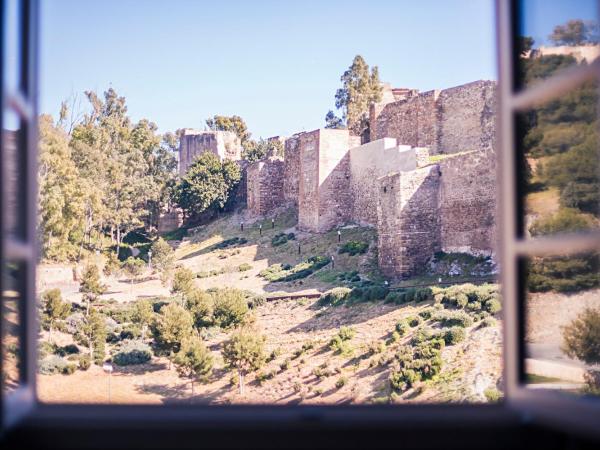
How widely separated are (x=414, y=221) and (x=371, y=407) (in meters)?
15.6

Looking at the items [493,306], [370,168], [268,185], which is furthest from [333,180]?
[493,306]

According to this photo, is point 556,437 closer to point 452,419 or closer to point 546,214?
point 452,419

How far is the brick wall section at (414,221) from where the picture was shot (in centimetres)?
1705

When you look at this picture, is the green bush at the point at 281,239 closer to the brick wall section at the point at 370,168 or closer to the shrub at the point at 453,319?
the brick wall section at the point at 370,168

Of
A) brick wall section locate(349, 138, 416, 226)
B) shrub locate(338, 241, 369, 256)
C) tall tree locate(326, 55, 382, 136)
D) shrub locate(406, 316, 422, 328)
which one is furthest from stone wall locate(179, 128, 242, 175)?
A: shrub locate(406, 316, 422, 328)

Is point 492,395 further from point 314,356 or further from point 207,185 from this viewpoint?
point 207,185

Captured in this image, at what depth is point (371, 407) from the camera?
171 cm

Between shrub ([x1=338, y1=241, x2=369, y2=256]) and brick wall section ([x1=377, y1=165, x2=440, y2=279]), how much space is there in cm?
258

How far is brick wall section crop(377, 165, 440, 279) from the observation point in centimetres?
1705

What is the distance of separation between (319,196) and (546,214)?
20096mm

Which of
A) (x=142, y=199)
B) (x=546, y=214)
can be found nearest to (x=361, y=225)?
(x=142, y=199)

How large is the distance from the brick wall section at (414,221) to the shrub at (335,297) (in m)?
1.50

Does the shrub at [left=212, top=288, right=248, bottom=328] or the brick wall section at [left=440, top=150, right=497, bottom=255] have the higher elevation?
the brick wall section at [left=440, top=150, right=497, bottom=255]

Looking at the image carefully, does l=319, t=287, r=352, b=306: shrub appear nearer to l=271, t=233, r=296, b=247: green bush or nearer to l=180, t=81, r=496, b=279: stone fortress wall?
l=180, t=81, r=496, b=279: stone fortress wall
